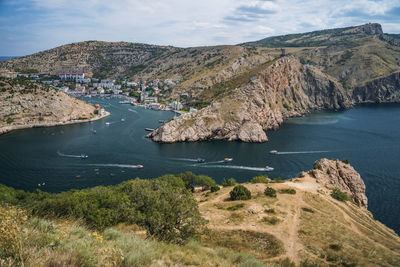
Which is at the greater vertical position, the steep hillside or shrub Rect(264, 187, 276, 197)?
the steep hillside

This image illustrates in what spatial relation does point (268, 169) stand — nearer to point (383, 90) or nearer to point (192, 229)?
point (192, 229)

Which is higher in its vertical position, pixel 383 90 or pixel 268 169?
pixel 383 90

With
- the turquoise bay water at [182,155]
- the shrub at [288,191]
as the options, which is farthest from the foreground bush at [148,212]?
the turquoise bay water at [182,155]

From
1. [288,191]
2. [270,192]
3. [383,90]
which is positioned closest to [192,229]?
[270,192]

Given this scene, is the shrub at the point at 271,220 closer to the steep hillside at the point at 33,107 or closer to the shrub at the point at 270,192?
the shrub at the point at 270,192

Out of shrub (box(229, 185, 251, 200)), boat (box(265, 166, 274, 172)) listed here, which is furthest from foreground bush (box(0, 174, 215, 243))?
boat (box(265, 166, 274, 172))

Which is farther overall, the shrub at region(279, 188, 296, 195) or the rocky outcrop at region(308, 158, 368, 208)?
the rocky outcrop at region(308, 158, 368, 208)

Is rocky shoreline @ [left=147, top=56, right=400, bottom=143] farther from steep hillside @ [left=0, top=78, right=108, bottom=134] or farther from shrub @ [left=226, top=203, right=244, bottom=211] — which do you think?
shrub @ [left=226, top=203, right=244, bottom=211]

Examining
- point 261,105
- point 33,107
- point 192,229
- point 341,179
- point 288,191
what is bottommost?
point 341,179
